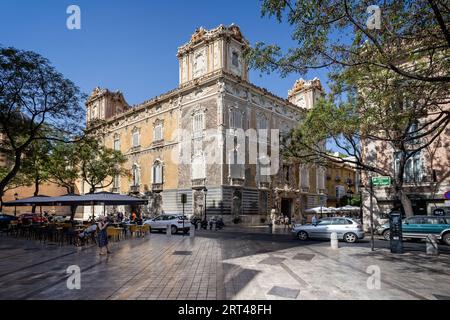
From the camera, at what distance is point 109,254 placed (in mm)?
12789

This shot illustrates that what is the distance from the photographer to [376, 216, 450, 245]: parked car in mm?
17109

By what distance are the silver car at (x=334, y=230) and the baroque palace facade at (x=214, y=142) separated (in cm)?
1347

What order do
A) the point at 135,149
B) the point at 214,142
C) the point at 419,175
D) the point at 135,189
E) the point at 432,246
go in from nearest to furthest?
the point at 432,246, the point at 419,175, the point at 214,142, the point at 135,189, the point at 135,149

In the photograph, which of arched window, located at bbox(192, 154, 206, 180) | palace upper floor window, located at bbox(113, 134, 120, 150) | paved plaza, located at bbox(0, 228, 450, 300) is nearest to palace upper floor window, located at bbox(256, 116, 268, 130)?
arched window, located at bbox(192, 154, 206, 180)

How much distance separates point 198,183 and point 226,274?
82.6ft

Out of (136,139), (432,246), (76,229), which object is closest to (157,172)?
(136,139)

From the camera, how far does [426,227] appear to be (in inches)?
704

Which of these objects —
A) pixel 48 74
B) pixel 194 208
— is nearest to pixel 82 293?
pixel 48 74

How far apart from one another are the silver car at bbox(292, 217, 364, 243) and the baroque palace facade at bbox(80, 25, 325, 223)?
13468 millimetres

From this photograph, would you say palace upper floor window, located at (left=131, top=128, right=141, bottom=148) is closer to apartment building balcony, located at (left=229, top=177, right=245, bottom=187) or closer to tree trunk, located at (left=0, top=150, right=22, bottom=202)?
apartment building balcony, located at (left=229, top=177, right=245, bottom=187)

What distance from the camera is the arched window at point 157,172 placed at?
39062 mm

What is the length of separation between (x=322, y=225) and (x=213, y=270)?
10980 mm

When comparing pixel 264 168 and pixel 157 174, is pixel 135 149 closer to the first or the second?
pixel 157 174

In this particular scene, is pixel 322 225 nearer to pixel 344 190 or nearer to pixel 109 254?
pixel 109 254
